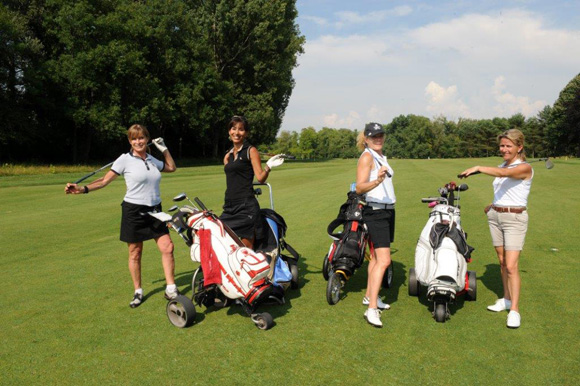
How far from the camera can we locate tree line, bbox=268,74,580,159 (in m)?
81.3

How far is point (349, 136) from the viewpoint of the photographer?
5753 inches

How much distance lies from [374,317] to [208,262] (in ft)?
5.74

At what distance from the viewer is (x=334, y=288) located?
4.91m

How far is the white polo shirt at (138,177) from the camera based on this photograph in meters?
4.94

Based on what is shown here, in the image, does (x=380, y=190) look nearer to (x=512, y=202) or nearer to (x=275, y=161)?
(x=275, y=161)

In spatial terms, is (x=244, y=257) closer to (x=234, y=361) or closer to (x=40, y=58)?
(x=234, y=361)

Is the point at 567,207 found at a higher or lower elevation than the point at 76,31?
lower

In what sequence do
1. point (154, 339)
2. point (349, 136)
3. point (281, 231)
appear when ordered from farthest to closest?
point (349, 136)
point (281, 231)
point (154, 339)

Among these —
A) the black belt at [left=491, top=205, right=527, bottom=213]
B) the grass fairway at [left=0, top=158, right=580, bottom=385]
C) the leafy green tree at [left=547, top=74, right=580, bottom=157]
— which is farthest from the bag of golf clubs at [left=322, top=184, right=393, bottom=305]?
the leafy green tree at [left=547, top=74, right=580, bottom=157]

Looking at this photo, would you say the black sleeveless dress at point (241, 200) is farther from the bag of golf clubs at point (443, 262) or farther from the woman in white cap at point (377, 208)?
the bag of golf clubs at point (443, 262)

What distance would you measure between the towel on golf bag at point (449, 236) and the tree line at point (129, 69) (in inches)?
1397

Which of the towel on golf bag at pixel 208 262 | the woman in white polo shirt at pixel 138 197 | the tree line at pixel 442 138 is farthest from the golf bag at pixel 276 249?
the tree line at pixel 442 138

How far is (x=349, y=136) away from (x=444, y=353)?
476 ft

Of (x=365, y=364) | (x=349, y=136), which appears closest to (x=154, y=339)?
(x=365, y=364)
